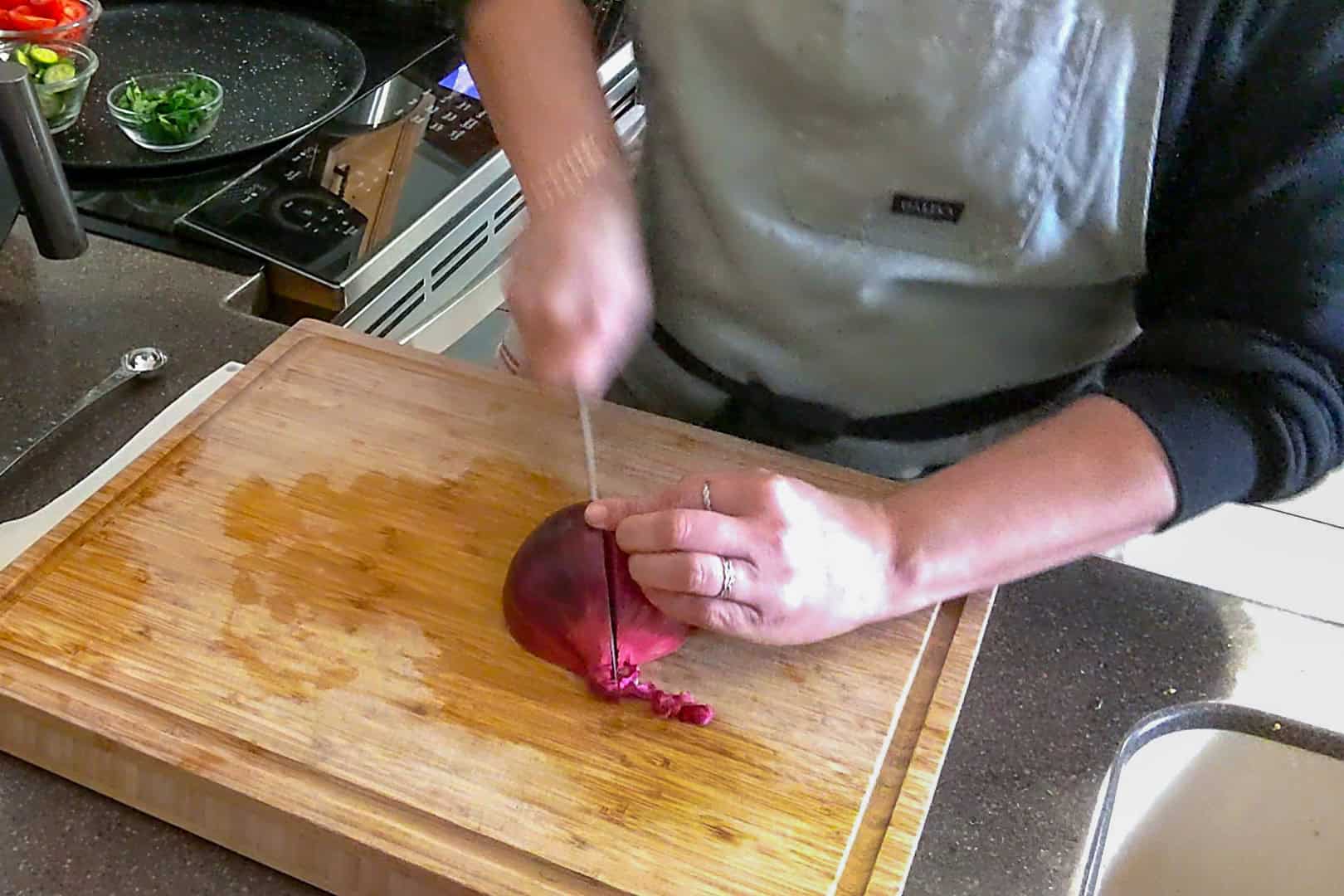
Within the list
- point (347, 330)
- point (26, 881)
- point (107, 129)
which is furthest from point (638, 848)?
point (107, 129)

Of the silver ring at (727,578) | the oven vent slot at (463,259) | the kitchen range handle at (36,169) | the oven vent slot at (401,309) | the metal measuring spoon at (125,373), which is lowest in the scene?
the oven vent slot at (463,259)

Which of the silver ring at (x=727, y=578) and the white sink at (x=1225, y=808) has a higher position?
the silver ring at (x=727, y=578)

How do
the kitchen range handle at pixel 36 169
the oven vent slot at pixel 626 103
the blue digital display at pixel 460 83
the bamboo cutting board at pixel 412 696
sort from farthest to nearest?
the oven vent slot at pixel 626 103
the blue digital display at pixel 460 83
the kitchen range handle at pixel 36 169
the bamboo cutting board at pixel 412 696

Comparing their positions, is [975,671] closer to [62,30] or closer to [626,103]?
[626,103]

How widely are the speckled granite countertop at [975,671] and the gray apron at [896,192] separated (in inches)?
5.6

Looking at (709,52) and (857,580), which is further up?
(709,52)

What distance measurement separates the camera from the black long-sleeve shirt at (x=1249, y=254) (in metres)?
0.59

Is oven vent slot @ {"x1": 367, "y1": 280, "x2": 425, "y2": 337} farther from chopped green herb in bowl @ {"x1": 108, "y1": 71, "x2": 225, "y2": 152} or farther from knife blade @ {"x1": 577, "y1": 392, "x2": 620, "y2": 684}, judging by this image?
knife blade @ {"x1": 577, "y1": 392, "x2": 620, "y2": 684}

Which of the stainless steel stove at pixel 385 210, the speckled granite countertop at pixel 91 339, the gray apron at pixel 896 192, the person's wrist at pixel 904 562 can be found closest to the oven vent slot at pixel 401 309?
the stainless steel stove at pixel 385 210

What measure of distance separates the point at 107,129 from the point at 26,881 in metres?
0.73

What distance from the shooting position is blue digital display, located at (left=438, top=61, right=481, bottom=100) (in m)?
1.21

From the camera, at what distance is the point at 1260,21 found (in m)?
0.60

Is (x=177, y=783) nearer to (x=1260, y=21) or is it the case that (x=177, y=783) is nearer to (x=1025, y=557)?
(x=1025, y=557)

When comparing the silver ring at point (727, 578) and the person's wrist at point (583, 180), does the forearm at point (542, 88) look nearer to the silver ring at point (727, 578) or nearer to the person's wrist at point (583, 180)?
the person's wrist at point (583, 180)
